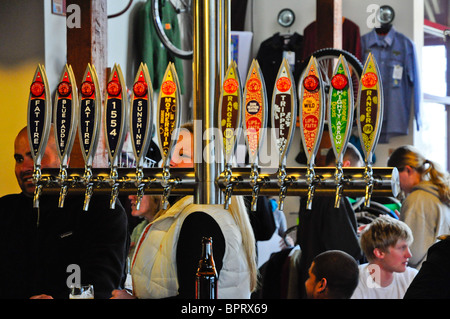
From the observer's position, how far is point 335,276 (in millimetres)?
2125

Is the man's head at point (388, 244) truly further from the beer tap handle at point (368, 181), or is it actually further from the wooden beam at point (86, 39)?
the beer tap handle at point (368, 181)

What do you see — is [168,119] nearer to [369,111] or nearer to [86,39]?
[369,111]

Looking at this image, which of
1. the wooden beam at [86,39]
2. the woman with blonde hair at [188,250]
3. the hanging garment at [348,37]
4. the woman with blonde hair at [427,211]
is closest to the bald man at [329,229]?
the woman with blonde hair at [427,211]

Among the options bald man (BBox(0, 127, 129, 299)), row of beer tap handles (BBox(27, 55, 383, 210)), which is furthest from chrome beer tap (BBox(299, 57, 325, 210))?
bald man (BBox(0, 127, 129, 299))

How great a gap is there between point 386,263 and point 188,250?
1.03 meters

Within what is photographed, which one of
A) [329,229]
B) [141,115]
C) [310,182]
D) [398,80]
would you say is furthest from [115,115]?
[398,80]

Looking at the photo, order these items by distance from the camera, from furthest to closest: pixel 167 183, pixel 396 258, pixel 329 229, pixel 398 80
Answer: pixel 398 80 < pixel 329 229 < pixel 396 258 < pixel 167 183

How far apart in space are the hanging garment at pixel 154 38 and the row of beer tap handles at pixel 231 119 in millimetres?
3222

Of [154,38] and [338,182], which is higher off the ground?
[154,38]

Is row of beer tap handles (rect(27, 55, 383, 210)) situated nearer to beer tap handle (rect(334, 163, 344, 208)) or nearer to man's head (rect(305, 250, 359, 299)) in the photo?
beer tap handle (rect(334, 163, 344, 208))

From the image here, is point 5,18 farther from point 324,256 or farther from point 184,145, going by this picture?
point 324,256

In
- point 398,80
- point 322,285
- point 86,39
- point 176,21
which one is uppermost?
point 176,21

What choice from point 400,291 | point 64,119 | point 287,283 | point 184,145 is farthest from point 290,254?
point 64,119

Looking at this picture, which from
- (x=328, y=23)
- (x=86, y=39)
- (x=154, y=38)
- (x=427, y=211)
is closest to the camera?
(x=86, y=39)
